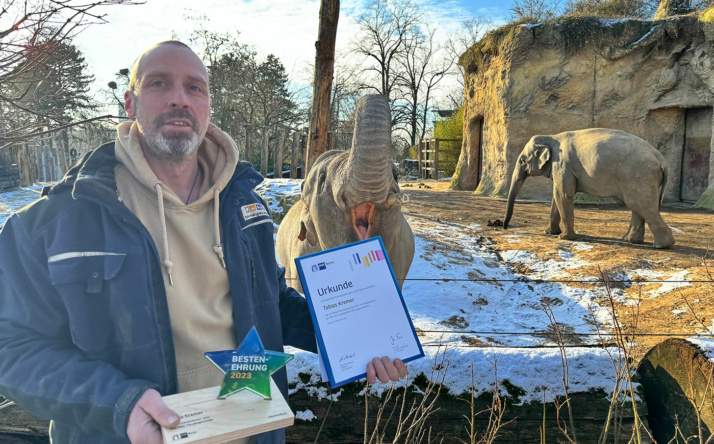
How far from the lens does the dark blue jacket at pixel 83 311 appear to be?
4.43 feet

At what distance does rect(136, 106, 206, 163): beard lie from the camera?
1706 mm

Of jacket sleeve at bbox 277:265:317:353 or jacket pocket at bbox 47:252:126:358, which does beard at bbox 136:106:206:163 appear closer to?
jacket pocket at bbox 47:252:126:358

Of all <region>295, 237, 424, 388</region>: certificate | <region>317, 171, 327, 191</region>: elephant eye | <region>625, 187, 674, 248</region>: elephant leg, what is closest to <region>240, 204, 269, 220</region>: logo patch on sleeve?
<region>295, 237, 424, 388</region>: certificate

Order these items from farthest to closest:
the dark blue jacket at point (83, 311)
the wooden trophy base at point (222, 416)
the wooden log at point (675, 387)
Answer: the wooden log at point (675, 387) < the dark blue jacket at point (83, 311) < the wooden trophy base at point (222, 416)

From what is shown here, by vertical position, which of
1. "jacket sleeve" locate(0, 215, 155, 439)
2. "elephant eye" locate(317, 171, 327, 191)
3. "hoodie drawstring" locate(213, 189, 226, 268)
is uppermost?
"elephant eye" locate(317, 171, 327, 191)

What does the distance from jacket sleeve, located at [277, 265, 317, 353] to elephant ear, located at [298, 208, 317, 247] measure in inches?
67.6

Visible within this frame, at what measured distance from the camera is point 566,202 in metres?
9.69

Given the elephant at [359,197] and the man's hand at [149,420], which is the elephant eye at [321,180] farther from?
the man's hand at [149,420]

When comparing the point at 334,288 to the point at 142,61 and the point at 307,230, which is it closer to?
the point at 142,61

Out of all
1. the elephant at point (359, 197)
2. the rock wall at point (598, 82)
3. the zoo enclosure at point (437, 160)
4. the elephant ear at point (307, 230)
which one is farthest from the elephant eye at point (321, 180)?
the zoo enclosure at point (437, 160)

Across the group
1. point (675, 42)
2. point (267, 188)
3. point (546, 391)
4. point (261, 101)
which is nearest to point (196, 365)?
point (546, 391)

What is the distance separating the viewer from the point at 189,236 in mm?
1671

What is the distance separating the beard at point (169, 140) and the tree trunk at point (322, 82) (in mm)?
6746
